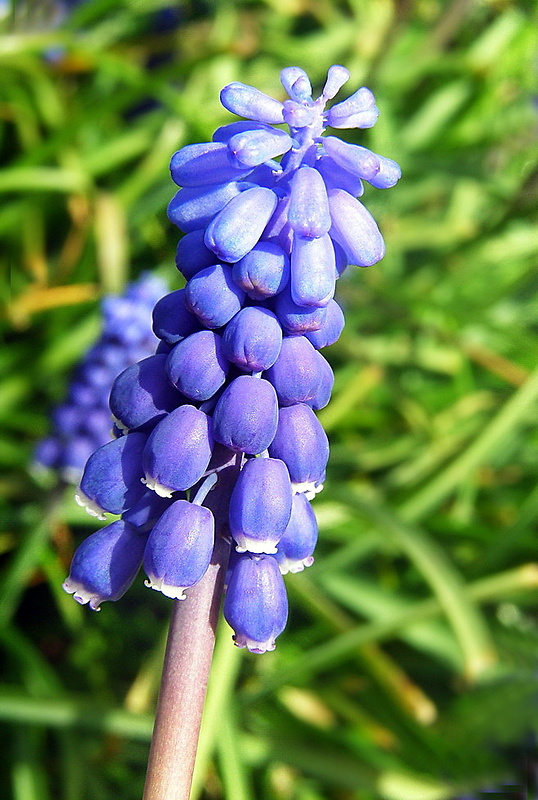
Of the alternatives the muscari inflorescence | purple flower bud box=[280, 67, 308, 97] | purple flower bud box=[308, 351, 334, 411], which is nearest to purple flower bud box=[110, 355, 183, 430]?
the muscari inflorescence

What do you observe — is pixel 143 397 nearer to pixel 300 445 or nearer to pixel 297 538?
pixel 300 445

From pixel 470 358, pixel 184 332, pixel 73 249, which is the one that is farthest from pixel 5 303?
pixel 184 332

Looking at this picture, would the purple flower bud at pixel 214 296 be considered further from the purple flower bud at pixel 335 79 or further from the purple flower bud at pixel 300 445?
the purple flower bud at pixel 335 79

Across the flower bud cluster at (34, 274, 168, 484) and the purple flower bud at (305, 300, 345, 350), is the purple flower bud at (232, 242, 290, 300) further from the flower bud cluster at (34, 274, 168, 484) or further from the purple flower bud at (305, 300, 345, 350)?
the flower bud cluster at (34, 274, 168, 484)

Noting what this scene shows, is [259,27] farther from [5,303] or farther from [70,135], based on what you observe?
[5,303]

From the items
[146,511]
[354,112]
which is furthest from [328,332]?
[146,511]

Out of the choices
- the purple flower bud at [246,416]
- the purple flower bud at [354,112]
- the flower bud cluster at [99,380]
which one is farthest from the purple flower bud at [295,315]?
the flower bud cluster at [99,380]

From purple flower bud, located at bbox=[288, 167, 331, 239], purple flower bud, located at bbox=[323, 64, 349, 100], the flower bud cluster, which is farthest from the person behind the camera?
the flower bud cluster
